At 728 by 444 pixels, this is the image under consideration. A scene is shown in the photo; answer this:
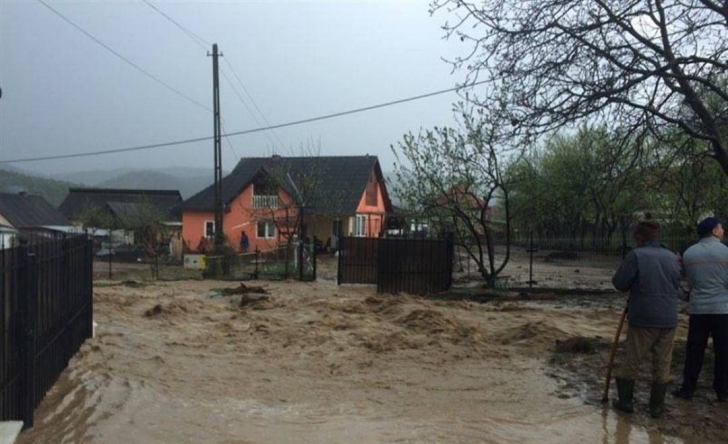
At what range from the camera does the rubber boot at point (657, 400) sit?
616cm

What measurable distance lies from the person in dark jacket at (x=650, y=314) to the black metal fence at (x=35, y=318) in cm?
538

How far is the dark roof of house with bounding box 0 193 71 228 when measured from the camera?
4525cm

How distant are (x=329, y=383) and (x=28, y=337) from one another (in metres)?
3.41

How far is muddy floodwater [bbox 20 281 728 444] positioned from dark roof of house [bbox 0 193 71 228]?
36.8 m

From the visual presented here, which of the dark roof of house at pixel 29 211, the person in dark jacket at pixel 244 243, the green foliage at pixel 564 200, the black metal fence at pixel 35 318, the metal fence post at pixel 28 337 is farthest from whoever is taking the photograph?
the dark roof of house at pixel 29 211

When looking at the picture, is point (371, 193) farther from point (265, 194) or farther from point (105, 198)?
point (105, 198)

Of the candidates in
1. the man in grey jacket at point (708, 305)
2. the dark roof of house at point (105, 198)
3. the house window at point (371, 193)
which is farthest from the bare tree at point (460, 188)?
the dark roof of house at point (105, 198)

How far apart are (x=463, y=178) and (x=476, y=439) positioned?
1447cm

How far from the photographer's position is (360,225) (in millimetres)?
43750

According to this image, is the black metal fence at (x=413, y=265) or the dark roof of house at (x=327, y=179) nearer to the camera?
the black metal fence at (x=413, y=265)

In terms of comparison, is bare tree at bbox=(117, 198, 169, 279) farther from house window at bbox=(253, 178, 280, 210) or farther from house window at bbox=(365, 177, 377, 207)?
house window at bbox=(365, 177, 377, 207)

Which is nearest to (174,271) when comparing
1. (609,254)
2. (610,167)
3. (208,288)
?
(208,288)

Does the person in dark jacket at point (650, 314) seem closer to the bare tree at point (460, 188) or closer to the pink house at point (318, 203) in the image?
the bare tree at point (460, 188)

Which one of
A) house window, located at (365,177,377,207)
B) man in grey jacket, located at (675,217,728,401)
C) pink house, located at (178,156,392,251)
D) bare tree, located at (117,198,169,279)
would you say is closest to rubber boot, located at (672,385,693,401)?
man in grey jacket, located at (675,217,728,401)
